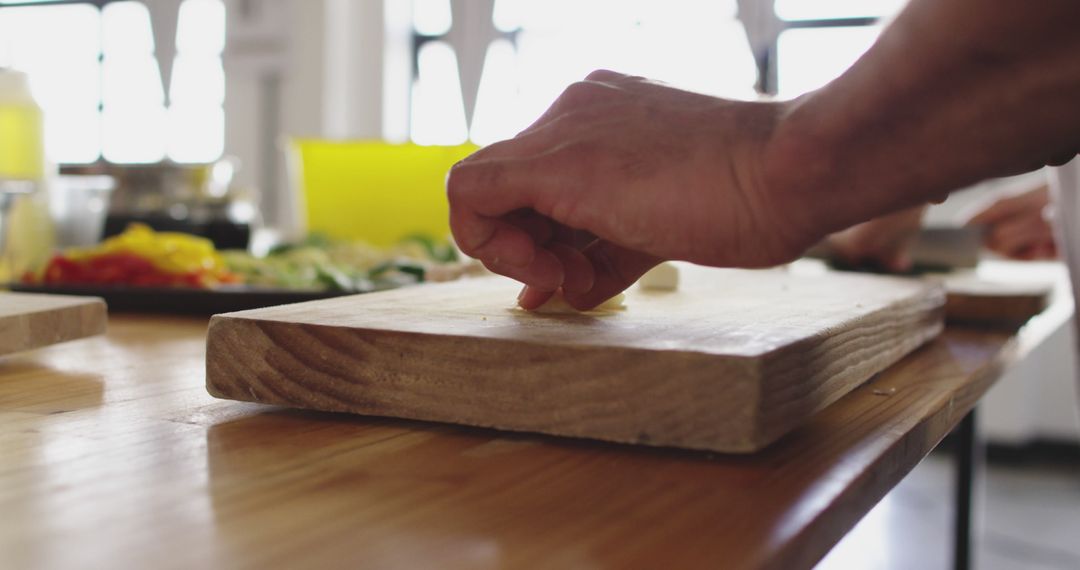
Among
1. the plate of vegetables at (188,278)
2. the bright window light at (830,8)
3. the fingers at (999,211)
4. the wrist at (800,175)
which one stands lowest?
the plate of vegetables at (188,278)

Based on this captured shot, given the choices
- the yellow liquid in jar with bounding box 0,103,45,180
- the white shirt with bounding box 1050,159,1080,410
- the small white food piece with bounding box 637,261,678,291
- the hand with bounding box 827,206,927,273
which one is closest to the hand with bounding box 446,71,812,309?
the small white food piece with bounding box 637,261,678,291

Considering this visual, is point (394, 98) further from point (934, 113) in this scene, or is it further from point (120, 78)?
point (934, 113)

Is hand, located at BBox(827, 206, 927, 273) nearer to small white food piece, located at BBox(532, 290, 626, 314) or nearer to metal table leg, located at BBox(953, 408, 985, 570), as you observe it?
metal table leg, located at BBox(953, 408, 985, 570)

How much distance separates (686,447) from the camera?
461mm

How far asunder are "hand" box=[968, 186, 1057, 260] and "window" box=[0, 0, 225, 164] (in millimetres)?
4393

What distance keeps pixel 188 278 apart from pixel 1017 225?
1469 millimetres

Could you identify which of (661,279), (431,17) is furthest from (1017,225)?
(431,17)

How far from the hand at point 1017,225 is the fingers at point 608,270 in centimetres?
141

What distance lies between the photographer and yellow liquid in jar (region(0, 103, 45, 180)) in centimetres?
172

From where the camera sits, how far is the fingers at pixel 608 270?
0.62 meters

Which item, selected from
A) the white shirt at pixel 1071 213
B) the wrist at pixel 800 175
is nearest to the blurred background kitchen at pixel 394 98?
the white shirt at pixel 1071 213

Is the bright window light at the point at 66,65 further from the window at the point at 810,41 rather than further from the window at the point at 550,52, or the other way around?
the window at the point at 810,41

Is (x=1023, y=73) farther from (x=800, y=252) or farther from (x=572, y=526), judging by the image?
(x=572, y=526)

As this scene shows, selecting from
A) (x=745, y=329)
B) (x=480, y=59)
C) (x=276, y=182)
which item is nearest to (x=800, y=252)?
(x=745, y=329)
